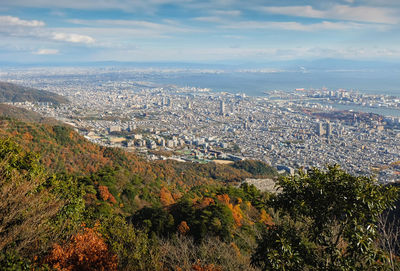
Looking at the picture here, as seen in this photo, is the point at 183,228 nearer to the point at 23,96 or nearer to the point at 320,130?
the point at 320,130

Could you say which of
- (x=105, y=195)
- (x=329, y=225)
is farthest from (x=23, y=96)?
(x=329, y=225)

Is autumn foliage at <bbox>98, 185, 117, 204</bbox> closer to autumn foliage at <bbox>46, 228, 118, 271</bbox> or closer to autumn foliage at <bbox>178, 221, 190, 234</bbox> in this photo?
autumn foliage at <bbox>178, 221, 190, 234</bbox>

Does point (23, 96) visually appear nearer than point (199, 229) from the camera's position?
No

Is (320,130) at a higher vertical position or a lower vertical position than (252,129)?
higher

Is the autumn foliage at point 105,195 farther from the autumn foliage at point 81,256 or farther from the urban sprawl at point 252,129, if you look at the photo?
the urban sprawl at point 252,129

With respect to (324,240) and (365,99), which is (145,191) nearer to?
(324,240)

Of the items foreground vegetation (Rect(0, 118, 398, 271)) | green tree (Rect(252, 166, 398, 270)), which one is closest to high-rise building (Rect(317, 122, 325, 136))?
foreground vegetation (Rect(0, 118, 398, 271))
